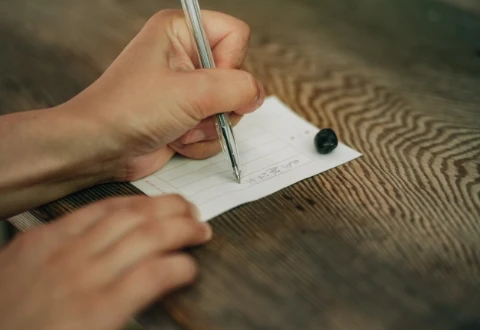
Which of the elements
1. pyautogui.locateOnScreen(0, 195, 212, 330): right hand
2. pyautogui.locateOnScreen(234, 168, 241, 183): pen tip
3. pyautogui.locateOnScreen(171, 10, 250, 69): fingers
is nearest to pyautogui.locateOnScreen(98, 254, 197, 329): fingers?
pyautogui.locateOnScreen(0, 195, 212, 330): right hand

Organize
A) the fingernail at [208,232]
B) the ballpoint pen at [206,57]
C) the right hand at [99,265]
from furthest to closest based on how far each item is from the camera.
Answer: the ballpoint pen at [206,57] → the fingernail at [208,232] → the right hand at [99,265]

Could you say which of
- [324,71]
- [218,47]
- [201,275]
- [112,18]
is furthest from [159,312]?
[112,18]

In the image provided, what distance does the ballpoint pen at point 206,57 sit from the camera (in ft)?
2.27

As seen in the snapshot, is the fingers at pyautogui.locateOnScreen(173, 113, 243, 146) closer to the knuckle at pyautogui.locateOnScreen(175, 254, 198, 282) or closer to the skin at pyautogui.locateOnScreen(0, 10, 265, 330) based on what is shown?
the skin at pyautogui.locateOnScreen(0, 10, 265, 330)

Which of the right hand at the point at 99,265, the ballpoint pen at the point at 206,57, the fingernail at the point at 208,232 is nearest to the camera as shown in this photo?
the right hand at the point at 99,265

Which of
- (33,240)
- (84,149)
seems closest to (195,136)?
(84,149)

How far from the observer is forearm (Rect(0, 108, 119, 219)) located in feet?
2.15

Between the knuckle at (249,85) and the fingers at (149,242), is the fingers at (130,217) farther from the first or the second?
the knuckle at (249,85)

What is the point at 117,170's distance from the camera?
684 millimetres

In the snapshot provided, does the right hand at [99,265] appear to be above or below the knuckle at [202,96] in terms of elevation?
below

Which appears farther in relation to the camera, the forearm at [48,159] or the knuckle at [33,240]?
the forearm at [48,159]

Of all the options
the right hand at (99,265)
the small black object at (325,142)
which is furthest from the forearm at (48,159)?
the small black object at (325,142)

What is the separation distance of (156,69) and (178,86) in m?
0.04

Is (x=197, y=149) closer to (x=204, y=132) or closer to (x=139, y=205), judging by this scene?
(x=204, y=132)
